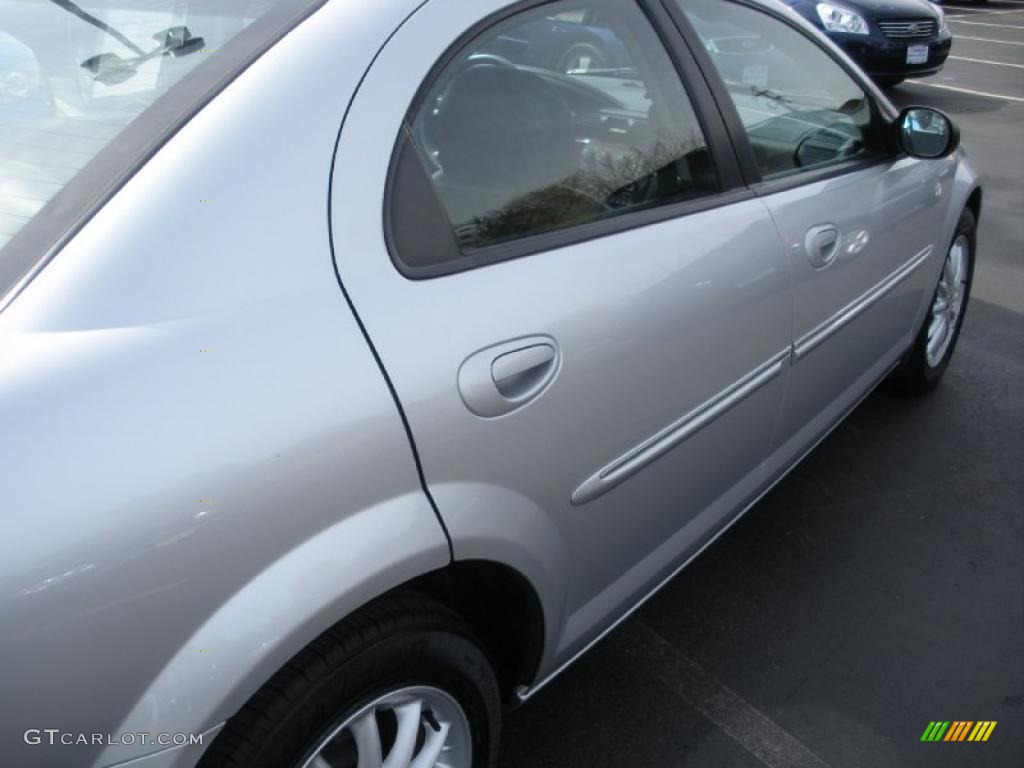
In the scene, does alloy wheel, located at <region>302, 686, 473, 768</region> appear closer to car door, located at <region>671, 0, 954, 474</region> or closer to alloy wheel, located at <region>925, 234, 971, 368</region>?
car door, located at <region>671, 0, 954, 474</region>

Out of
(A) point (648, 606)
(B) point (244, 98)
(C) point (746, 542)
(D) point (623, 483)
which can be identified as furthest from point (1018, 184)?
(B) point (244, 98)

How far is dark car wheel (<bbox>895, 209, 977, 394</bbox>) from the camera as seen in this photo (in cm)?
350

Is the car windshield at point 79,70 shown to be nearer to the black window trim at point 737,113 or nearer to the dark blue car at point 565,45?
the dark blue car at point 565,45

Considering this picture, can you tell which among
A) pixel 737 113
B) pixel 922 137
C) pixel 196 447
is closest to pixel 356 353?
pixel 196 447

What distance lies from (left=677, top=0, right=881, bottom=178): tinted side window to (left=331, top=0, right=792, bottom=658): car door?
21 centimetres

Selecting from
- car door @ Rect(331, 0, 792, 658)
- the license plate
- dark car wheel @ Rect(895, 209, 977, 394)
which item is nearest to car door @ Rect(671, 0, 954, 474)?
car door @ Rect(331, 0, 792, 658)

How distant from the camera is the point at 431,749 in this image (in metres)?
1.62

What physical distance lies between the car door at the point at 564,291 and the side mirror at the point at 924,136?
2.85 ft

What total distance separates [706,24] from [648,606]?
152 centimetres

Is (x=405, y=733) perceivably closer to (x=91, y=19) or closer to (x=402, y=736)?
Result: (x=402, y=736)

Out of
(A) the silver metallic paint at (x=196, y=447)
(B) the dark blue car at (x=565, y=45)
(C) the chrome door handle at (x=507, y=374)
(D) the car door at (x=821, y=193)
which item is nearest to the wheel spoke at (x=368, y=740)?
(A) the silver metallic paint at (x=196, y=447)

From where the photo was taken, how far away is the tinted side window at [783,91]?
229 cm

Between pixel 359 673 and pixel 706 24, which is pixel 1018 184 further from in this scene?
pixel 359 673

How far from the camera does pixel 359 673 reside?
1.40 m
